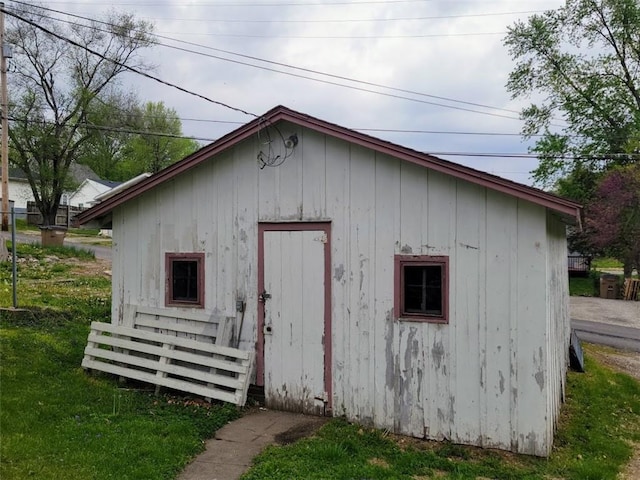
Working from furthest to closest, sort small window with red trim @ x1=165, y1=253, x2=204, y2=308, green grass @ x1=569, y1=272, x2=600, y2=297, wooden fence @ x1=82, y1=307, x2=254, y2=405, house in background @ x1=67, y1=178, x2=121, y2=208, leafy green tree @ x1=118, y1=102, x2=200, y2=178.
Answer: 1. leafy green tree @ x1=118, y1=102, x2=200, y2=178
2. house in background @ x1=67, y1=178, x2=121, y2=208
3. green grass @ x1=569, y1=272, x2=600, y2=297
4. small window with red trim @ x1=165, y1=253, x2=204, y2=308
5. wooden fence @ x1=82, y1=307, x2=254, y2=405

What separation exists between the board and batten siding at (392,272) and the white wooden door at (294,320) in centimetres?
19

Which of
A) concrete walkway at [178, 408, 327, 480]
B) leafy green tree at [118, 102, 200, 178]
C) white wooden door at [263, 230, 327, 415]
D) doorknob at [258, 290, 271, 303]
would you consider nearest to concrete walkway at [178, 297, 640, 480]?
concrete walkway at [178, 408, 327, 480]

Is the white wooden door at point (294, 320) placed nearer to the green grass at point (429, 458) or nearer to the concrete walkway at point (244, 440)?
the concrete walkway at point (244, 440)

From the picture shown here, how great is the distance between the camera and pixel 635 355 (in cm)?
1112

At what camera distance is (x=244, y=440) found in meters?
5.36

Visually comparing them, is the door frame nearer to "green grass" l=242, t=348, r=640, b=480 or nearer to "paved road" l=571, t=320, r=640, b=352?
"green grass" l=242, t=348, r=640, b=480

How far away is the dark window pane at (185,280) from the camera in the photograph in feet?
22.7

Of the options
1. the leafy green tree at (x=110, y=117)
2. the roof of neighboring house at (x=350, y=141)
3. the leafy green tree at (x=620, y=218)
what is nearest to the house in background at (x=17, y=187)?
the leafy green tree at (x=110, y=117)

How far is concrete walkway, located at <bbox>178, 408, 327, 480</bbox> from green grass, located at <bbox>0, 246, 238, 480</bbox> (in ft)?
0.45

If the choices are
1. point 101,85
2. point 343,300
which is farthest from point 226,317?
point 101,85

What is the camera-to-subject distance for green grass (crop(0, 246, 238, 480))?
4.48 m

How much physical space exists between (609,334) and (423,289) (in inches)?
410

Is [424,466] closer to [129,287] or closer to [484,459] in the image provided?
[484,459]

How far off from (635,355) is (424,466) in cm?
864
